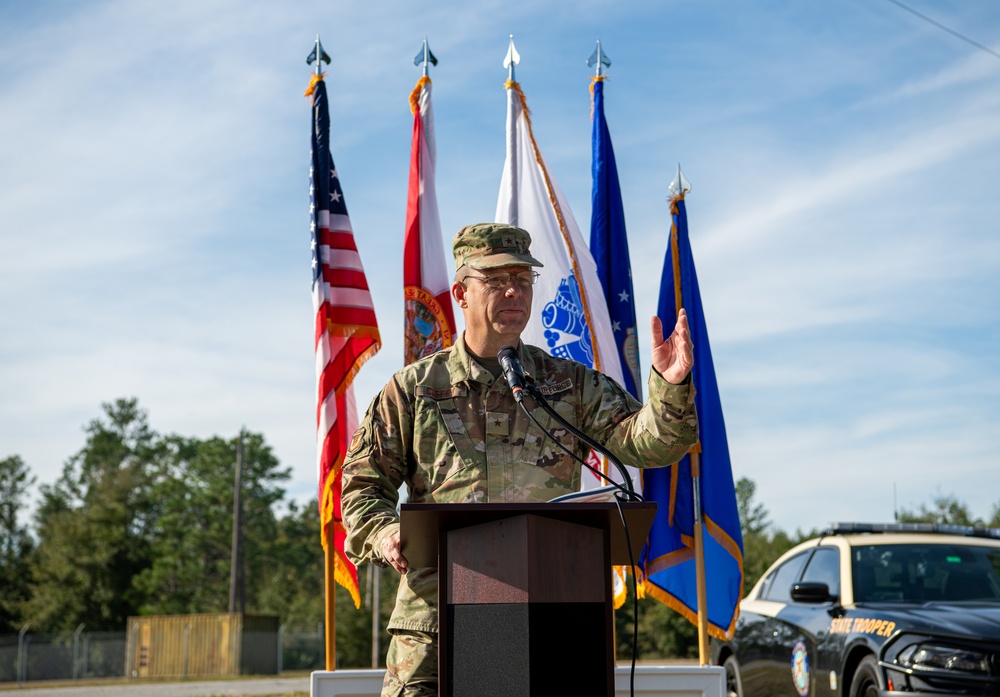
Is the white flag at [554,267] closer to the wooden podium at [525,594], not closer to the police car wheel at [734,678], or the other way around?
the police car wheel at [734,678]

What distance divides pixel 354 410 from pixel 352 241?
1.23 m

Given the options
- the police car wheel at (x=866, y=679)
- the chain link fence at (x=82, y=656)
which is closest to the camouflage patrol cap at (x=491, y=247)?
the police car wheel at (x=866, y=679)

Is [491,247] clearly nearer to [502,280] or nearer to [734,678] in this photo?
[502,280]

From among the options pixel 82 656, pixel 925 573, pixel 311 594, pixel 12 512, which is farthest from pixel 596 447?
pixel 12 512

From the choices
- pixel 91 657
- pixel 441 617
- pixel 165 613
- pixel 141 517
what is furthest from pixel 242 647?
pixel 441 617

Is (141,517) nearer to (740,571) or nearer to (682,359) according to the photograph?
(740,571)

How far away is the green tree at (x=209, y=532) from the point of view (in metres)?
51.5

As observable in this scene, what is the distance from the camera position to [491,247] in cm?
358

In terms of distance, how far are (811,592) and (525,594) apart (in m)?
5.32

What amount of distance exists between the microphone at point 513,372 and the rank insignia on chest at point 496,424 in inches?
16.5

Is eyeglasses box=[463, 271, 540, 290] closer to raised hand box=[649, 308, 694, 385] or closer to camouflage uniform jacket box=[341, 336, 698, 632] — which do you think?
camouflage uniform jacket box=[341, 336, 698, 632]

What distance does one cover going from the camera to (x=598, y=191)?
866 cm

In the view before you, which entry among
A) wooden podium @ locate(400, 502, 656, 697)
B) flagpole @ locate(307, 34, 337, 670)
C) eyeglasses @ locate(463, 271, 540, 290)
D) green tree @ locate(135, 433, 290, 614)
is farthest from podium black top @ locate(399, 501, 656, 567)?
green tree @ locate(135, 433, 290, 614)

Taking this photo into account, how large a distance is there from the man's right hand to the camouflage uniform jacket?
0.27m
